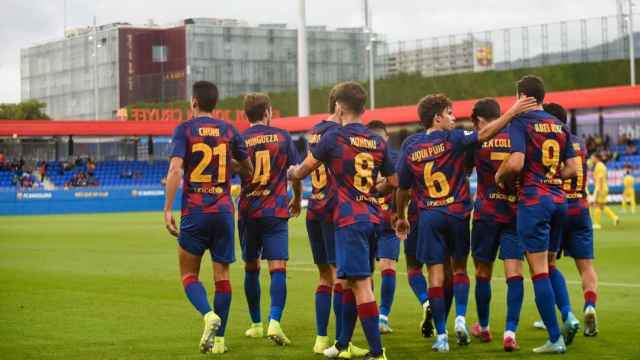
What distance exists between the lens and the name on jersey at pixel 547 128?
1055cm

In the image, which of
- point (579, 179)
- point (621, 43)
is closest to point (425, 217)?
point (579, 179)

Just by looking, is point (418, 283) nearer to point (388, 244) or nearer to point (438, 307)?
point (388, 244)

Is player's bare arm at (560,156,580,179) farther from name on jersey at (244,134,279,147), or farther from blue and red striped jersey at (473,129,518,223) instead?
name on jersey at (244,134,279,147)

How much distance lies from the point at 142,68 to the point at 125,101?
12.1 feet

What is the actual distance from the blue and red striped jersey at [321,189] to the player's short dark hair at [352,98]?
0.77 ft

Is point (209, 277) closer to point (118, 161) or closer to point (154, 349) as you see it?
point (154, 349)

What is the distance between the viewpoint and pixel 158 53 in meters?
115

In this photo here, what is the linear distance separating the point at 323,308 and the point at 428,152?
1721 mm

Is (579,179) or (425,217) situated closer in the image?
(425,217)

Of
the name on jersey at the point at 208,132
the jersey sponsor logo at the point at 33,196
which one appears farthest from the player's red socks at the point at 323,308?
the jersey sponsor logo at the point at 33,196

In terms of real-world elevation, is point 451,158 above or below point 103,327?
above

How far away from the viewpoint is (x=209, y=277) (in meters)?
19.0

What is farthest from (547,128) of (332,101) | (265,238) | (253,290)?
(253,290)

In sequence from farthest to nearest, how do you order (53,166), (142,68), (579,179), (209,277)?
(142,68)
(53,166)
(209,277)
(579,179)
